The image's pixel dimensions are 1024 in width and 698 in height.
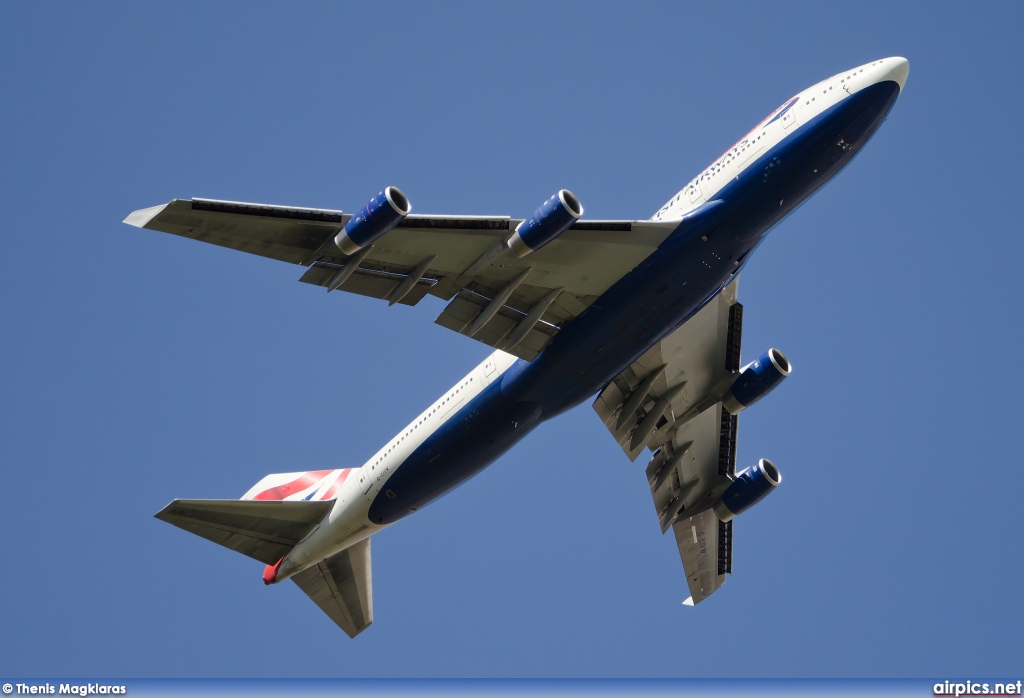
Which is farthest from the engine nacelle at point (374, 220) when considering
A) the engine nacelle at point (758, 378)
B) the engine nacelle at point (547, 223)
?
the engine nacelle at point (758, 378)

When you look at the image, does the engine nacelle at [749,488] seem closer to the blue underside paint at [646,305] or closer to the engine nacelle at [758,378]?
the engine nacelle at [758,378]

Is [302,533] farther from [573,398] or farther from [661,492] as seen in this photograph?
[661,492]

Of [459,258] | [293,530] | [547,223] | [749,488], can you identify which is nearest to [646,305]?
[547,223]

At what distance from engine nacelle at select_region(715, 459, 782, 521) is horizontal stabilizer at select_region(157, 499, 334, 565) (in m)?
15.7

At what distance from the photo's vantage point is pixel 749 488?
45531mm

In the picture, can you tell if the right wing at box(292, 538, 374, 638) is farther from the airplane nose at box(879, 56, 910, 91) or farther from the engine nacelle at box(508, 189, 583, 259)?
the airplane nose at box(879, 56, 910, 91)

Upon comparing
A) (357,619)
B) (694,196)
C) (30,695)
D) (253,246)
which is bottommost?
(30,695)

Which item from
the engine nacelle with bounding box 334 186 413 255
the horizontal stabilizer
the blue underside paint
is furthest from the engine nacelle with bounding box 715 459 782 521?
the engine nacelle with bounding box 334 186 413 255

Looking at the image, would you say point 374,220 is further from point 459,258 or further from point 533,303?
point 533,303

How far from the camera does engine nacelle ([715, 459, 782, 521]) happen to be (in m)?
45.3

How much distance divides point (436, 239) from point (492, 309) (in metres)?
3.25

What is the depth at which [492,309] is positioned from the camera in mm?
35094

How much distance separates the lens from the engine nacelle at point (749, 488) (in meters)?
45.3

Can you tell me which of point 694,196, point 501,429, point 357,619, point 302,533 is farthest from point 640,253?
point 357,619
